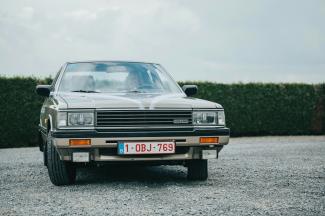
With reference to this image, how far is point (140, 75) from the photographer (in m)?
8.27

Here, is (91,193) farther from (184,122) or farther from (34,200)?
(184,122)

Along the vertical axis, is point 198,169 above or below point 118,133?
below

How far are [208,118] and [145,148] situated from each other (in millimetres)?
893

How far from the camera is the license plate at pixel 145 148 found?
21.5 feet

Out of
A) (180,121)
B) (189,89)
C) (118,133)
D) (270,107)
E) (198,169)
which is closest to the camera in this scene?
(118,133)

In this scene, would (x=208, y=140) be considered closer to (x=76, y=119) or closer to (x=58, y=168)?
(x=76, y=119)

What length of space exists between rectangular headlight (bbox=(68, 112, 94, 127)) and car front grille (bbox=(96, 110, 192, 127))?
0.27 feet

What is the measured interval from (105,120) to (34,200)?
3.98ft

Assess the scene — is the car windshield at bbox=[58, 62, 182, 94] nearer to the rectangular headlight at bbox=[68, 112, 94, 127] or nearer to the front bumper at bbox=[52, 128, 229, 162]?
the rectangular headlight at bbox=[68, 112, 94, 127]

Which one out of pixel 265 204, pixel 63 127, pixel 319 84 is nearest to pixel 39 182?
pixel 63 127

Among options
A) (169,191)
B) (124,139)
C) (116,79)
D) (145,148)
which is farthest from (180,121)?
(116,79)

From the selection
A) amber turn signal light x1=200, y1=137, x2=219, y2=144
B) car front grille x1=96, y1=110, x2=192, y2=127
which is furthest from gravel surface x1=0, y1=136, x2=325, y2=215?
car front grille x1=96, y1=110, x2=192, y2=127

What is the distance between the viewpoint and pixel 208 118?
22.7 ft

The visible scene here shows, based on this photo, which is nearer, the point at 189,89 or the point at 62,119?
the point at 62,119
